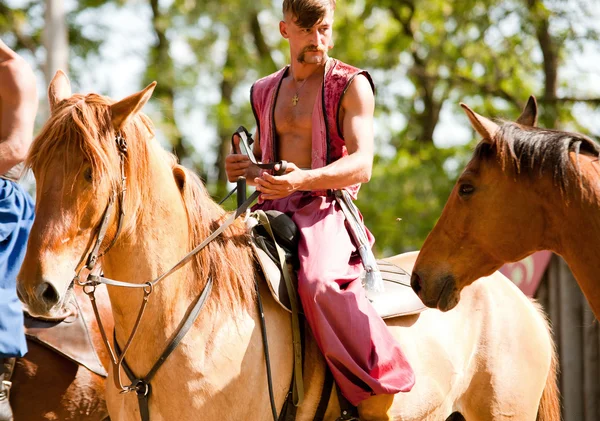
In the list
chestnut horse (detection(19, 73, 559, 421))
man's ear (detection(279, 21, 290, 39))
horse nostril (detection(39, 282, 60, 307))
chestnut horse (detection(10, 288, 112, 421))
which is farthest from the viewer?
chestnut horse (detection(10, 288, 112, 421))

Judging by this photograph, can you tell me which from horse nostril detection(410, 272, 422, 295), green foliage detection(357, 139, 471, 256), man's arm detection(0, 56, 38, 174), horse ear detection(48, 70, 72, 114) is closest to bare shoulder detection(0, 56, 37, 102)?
man's arm detection(0, 56, 38, 174)

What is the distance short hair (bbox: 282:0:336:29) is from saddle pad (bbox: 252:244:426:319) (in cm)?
113

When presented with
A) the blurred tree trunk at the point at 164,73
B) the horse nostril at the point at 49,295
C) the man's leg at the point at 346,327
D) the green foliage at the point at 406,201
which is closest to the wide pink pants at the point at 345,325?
the man's leg at the point at 346,327

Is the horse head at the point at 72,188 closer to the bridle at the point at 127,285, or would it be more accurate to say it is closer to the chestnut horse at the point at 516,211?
the bridle at the point at 127,285

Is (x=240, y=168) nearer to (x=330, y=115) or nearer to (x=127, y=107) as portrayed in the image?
(x=330, y=115)

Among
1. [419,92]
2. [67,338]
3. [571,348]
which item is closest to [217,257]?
[67,338]

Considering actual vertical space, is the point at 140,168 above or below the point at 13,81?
below

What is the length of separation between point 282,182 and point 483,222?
2.99 ft

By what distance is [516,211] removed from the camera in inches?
131

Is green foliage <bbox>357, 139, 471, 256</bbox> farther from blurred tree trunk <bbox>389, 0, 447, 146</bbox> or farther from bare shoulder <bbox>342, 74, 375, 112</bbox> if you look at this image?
bare shoulder <bbox>342, 74, 375, 112</bbox>

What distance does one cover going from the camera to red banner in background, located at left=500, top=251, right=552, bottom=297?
7.64m

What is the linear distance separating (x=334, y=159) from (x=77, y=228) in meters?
A: 1.45

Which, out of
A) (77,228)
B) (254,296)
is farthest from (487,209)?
(77,228)

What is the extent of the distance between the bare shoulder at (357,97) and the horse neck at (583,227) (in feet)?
3.38
